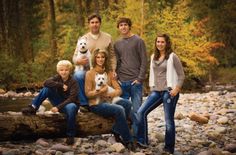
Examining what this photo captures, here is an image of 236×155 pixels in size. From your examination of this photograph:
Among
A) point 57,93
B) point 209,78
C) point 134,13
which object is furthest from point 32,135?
point 209,78

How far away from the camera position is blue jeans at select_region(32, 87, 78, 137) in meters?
6.62

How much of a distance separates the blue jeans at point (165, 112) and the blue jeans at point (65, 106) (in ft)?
3.55

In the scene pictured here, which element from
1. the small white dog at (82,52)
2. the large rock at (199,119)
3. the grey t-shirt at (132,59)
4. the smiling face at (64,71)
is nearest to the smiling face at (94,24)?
the small white dog at (82,52)

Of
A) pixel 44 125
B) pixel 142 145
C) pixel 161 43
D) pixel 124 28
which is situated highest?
pixel 124 28

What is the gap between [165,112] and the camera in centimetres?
653

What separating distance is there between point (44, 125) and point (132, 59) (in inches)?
72.9

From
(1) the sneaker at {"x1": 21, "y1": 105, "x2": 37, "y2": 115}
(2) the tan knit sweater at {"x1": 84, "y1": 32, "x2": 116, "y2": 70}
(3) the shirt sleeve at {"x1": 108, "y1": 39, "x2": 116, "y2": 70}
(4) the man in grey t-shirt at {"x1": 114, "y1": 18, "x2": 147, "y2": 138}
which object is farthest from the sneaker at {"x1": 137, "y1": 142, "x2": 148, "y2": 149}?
(1) the sneaker at {"x1": 21, "y1": 105, "x2": 37, "y2": 115}

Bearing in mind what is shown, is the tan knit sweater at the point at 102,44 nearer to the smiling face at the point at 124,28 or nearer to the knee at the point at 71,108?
the smiling face at the point at 124,28

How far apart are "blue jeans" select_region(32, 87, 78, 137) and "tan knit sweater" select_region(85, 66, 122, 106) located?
0.30 m

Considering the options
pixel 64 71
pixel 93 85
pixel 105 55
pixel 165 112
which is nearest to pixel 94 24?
pixel 105 55

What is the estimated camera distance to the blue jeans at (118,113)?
6715mm

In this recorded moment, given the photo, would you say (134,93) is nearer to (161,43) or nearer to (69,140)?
(161,43)

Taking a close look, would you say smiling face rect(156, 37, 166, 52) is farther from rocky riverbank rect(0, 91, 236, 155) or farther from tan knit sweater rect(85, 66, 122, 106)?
rocky riverbank rect(0, 91, 236, 155)

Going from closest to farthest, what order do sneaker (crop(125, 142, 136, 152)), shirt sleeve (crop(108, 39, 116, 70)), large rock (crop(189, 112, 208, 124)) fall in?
1. sneaker (crop(125, 142, 136, 152))
2. shirt sleeve (crop(108, 39, 116, 70))
3. large rock (crop(189, 112, 208, 124))
